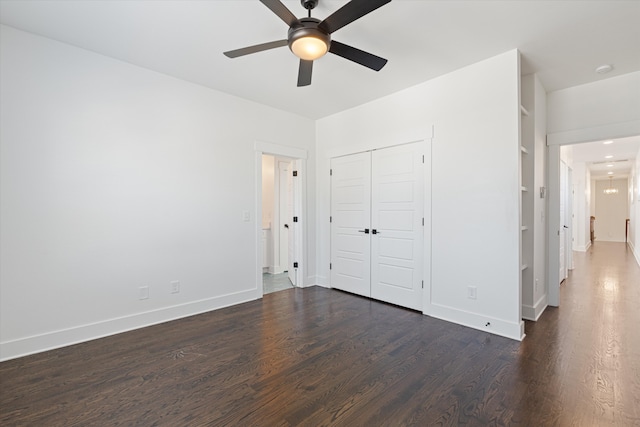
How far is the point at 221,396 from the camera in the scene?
1.93 metres

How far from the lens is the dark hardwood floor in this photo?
5.73 feet

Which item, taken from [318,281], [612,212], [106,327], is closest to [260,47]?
[106,327]

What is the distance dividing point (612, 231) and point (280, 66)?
14631mm

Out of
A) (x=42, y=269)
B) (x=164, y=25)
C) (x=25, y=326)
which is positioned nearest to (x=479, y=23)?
(x=164, y=25)

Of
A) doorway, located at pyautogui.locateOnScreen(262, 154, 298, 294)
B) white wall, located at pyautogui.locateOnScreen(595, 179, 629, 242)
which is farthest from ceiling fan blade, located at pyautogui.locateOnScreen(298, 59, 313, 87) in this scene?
white wall, located at pyautogui.locateOnScreen(595, 179, 629, 242)

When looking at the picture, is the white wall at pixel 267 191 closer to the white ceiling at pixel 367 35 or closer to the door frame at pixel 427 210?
the white ceiling at pixel 367 35

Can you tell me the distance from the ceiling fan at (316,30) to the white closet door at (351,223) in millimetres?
2010

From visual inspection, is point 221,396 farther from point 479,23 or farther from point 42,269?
point 479,23

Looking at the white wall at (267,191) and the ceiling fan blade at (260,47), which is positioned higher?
the ceiling fan blade at (260,47)

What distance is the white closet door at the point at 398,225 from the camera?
3.54 metres

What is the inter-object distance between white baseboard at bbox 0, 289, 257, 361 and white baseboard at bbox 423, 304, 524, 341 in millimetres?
2520

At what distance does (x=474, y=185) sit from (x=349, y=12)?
2.16 m

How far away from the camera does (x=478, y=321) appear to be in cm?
300

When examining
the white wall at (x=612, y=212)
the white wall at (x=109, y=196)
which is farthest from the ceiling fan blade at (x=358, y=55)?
the white wall at (x=612, y=212)
